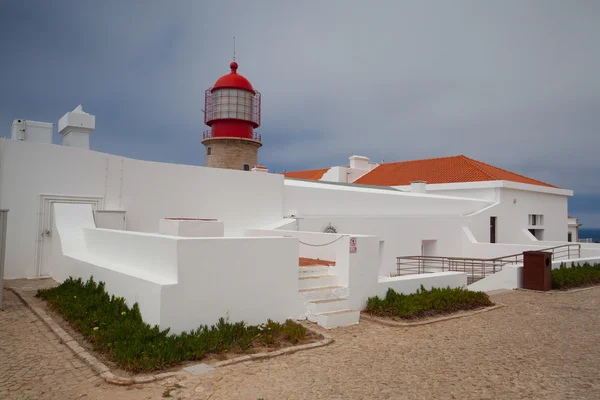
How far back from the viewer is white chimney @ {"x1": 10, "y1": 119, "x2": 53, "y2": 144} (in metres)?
11.4

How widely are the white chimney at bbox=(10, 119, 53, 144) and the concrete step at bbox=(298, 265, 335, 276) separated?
781cm

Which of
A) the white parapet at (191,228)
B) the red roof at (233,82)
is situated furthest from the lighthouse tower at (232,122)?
the white parapet at (191,228)

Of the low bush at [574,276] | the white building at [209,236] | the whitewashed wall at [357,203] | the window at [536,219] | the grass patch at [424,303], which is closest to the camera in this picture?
the white building at [209,236]

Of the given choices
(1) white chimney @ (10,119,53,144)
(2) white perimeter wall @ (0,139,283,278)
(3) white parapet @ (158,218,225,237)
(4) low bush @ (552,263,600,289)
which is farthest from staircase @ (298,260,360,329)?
(4) low bush @ (552,263,600,289)

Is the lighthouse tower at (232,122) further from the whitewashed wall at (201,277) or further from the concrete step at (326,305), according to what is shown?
the concrete step at (326,305)

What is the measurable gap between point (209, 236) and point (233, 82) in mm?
14826

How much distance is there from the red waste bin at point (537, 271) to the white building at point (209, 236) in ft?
1.13

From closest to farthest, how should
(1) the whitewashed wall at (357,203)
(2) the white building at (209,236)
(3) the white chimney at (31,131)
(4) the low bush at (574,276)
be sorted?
(2) the white building at (209,236) < (3) the white chimney at (31,131) < (4) the low bush at (574,276) < (1) the whitewashed wall at (357,203)

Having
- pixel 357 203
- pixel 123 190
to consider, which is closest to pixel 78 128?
pixel 123 190

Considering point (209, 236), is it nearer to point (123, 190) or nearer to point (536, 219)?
point (123, 190)

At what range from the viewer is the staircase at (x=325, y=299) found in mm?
7836

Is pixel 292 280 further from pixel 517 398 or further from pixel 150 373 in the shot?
pixel 517 398

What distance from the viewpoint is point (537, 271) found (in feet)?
41.8

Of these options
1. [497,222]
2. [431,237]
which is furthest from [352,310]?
[497,222]
